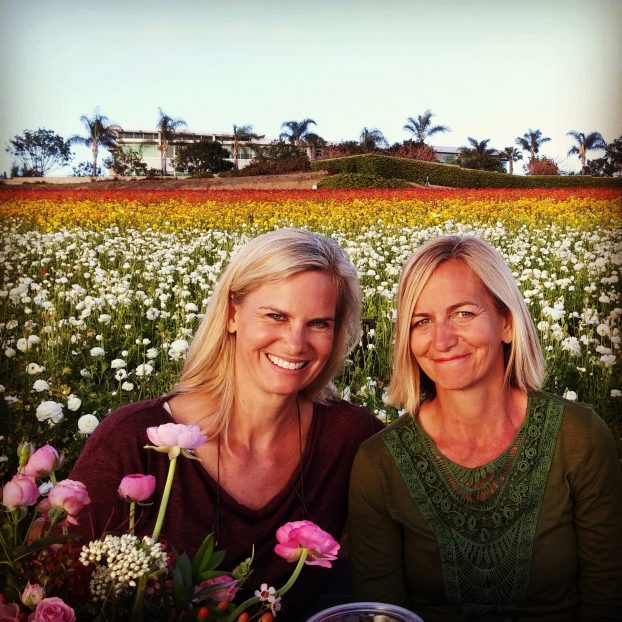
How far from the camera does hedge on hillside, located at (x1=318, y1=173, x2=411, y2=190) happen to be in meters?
2.94

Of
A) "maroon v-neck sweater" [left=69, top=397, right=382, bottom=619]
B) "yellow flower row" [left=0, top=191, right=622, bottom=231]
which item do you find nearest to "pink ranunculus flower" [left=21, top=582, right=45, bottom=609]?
"maroon v-neck sweater" [left=69, top=397, right=382, bottom=619]

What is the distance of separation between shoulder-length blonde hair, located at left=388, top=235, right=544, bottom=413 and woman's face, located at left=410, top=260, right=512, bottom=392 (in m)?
0.01

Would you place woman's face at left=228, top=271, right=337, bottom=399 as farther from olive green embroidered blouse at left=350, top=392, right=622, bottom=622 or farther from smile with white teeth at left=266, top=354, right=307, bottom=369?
olive green embroidered blouse at left=350, top=392, right=622, bottom=622

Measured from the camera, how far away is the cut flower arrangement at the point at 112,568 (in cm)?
62

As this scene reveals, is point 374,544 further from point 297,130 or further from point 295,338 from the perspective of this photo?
point 297,130

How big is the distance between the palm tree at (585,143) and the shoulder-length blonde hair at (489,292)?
4.71 feet

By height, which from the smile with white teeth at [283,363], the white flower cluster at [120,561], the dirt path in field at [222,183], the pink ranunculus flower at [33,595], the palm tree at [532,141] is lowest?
the pink ranunculus flower at [33,595]

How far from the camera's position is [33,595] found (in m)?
0.61

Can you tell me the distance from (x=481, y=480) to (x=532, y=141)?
1.83m

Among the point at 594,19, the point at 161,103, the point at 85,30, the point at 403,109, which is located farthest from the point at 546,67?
the point at 85,30

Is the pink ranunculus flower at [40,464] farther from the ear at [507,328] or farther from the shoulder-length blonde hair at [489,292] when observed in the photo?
the ear at [507,328]

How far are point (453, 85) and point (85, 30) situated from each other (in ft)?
3.97

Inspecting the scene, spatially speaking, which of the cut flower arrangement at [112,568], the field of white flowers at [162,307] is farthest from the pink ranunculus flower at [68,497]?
the field of white flowers at [162,307]

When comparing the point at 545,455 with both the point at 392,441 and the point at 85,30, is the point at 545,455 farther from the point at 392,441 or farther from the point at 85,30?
the point at 85,30
